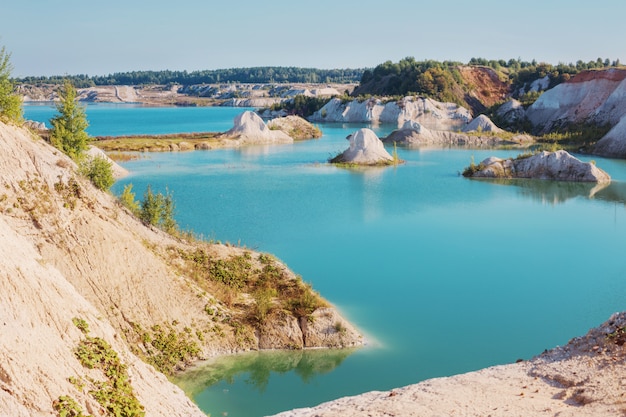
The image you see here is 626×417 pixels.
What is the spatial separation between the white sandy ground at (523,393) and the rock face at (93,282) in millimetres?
3488

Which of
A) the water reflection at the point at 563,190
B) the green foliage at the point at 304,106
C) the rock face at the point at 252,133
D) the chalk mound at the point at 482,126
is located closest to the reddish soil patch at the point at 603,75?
the chalk mound at the point at 482,126

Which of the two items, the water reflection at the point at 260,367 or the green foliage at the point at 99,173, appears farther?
the green foliage at the point at 99,173

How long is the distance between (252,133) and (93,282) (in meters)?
64.9

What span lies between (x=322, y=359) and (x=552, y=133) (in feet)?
236

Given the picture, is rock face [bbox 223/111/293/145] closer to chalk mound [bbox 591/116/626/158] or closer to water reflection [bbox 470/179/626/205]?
chalk mound [bbox 591/116/626/158]

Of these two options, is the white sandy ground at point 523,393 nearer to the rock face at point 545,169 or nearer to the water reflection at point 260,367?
the water reflection at point 260,367

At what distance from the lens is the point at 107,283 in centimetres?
1672

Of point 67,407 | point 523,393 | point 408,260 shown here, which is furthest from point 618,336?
point 408,260

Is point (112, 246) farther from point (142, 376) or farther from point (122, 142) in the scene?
point (122, 142)

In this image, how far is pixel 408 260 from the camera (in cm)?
2733

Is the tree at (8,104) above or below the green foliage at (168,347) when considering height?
above

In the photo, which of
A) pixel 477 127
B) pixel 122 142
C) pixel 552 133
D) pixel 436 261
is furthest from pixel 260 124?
pixel 436 261

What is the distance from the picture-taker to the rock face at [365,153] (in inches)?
2360

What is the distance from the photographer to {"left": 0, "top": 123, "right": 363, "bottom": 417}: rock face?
11656 millimetres
